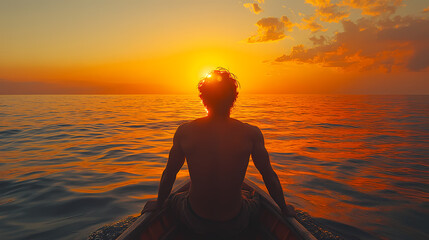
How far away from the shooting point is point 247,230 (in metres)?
2.98

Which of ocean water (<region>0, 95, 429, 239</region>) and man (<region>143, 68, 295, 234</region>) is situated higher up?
man (<region>143, 68, 295, 234</region>)

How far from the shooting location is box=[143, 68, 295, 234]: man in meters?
2.10

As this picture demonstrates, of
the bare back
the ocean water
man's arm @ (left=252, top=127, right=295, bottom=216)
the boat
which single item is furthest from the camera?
the ocean water

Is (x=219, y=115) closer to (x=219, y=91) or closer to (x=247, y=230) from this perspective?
(x=219, y=91)

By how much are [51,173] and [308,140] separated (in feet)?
37.7

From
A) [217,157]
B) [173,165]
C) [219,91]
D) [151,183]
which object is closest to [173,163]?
[173,165]

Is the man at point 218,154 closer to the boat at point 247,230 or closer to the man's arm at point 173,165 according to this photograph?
the man's arm at point 173,165

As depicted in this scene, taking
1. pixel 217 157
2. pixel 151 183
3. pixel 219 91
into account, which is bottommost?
pixel 151 183

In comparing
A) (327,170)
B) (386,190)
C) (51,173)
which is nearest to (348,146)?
(327,170)

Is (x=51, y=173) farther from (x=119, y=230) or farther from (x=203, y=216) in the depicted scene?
(x=203, y=216)

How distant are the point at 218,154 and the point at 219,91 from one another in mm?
562

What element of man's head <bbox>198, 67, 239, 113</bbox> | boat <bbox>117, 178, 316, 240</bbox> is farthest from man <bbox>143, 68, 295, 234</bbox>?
boat <bbox>117, 178, 316, 240</bbox>

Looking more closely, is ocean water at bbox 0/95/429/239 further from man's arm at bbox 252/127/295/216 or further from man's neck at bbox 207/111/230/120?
man's neck at bbox 207/111/230/120

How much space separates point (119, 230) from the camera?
13.3 ft
